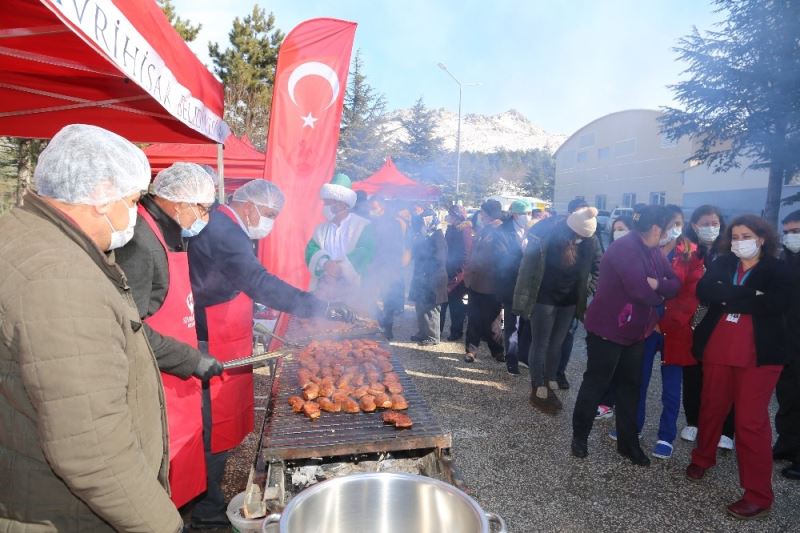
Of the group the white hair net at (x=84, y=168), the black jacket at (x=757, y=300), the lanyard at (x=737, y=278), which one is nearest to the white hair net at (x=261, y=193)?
the white hair net at (x=84, y=168)

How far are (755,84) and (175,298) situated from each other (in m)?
21.0

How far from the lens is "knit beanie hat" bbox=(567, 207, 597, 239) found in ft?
16.2

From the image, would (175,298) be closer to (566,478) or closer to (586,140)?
(566,478)

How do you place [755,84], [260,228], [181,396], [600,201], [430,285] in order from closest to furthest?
[181,396] < [260,228] < [430,285] < [755,84] < [600,201]

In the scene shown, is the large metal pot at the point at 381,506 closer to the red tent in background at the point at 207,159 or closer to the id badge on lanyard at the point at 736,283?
the id badge on lanyard at the point at 736,283

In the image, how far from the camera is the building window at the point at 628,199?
121ft

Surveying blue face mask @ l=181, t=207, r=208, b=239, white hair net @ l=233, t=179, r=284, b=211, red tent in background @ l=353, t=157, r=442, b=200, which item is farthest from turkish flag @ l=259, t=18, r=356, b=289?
red tent in background @ l=353, t=157, r=442, b=200

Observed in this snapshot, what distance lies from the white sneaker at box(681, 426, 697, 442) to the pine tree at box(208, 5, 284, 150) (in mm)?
19836

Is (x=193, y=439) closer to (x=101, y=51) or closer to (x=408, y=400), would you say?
(x=408, y=400)

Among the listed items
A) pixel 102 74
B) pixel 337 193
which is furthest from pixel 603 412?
pixel 102 74

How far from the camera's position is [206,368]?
2.57 meters

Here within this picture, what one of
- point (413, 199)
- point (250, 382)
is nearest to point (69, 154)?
point (250, 382)

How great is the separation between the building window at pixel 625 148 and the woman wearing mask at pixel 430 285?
3503 cm

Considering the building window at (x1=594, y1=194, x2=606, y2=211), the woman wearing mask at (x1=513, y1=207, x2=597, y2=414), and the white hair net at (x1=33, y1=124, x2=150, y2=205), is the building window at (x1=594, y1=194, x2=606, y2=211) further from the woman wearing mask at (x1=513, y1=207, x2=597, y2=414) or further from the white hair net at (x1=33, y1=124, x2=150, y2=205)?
the white hair net at (x1=33, y1=124, x2=150, y2=205)
